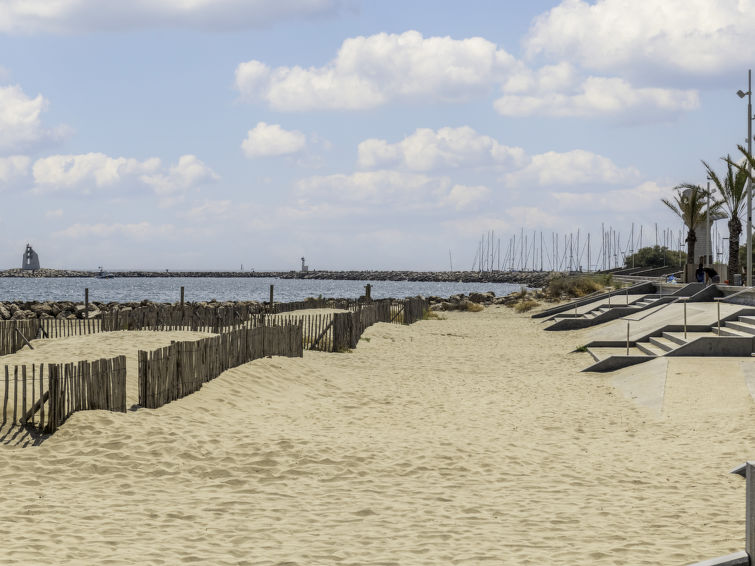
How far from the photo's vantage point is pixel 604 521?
727 cm

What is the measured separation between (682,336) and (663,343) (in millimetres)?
571

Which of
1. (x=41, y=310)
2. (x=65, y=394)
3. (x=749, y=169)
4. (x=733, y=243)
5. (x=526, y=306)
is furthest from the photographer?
(x=41, y=310)

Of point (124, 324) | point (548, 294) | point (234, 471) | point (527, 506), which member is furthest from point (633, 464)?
point (548, 294)

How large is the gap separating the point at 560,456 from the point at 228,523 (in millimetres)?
4766

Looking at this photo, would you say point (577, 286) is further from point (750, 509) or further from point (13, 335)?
point (750, 509)

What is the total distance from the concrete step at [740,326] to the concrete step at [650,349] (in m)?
2.13

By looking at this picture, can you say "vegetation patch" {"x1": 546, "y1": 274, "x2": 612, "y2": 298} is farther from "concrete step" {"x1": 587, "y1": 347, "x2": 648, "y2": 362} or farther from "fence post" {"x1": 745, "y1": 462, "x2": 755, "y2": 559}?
"fence post" {"x1": 745, "y1": 462, "x2": 755, "y2": 559}

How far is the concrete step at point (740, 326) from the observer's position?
1916 centimetres

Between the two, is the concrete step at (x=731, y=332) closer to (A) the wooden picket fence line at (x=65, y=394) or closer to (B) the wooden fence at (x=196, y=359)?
(B) the wooden fence at (x=196, y=359)

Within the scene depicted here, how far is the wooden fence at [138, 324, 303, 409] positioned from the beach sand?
0.83ft

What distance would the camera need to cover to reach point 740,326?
789 inches

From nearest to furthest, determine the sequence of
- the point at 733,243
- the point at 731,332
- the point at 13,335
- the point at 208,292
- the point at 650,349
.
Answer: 1. the point at 731,332
2. the point at 13,335
3. the point at 650,349
4. the point at 733,243
5. the point at 208,292

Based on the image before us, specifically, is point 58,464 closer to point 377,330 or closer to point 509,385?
point 509,385

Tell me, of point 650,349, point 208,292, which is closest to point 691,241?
point 650,349
